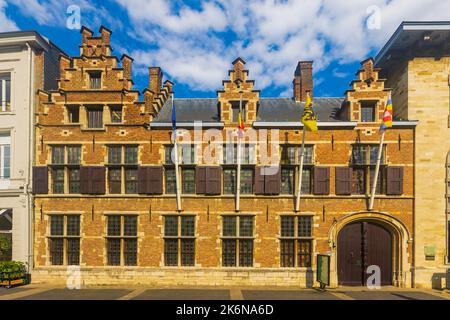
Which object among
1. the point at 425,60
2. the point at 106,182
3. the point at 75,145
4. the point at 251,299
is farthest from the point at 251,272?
the point at 425,60

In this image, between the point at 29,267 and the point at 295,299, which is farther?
the point at 29,267

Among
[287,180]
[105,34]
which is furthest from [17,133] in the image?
[287,180]

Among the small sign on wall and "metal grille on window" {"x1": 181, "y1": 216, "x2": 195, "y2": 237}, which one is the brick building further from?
the small sign on wall

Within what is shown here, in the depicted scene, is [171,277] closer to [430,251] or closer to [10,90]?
[430,251]

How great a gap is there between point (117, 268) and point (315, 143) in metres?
11.2

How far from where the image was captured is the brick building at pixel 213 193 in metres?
14.8

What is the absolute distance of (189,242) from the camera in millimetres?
15078

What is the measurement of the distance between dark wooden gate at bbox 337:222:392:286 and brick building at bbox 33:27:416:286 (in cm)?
5

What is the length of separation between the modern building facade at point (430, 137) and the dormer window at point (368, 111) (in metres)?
1.58

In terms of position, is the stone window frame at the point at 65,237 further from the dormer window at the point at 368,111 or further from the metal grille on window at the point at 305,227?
the dormer window at the point at 368,111

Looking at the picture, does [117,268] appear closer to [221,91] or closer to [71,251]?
[71,251]

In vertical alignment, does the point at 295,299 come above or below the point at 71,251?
below

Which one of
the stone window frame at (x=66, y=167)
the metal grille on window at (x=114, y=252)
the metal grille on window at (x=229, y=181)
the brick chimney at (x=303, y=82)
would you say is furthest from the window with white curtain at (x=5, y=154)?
the brick chimney at (x=303, y=82)

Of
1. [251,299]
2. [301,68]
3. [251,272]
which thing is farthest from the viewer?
[301,68]
